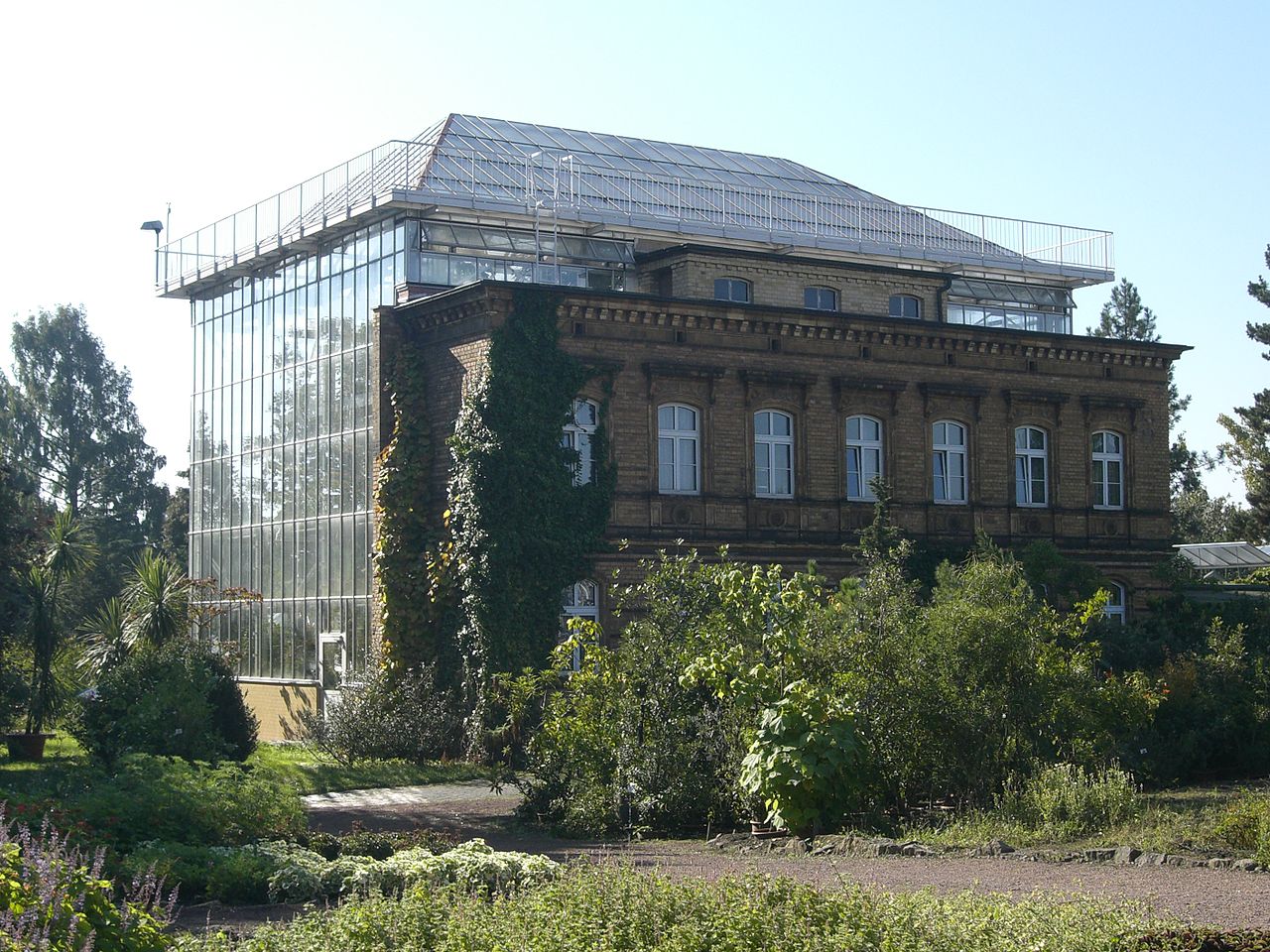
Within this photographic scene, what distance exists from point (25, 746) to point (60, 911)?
24.6 m

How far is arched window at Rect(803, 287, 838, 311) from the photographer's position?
36656 millimetres

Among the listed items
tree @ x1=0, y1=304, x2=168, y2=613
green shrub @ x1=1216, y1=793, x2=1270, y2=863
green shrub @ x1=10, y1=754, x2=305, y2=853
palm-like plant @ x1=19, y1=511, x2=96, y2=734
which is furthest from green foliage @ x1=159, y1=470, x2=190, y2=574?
green shrub @ x1=1216, y1=793, x2=1270, y2=863

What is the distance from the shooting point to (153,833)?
52.0ft

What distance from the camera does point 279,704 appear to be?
35.6 metres

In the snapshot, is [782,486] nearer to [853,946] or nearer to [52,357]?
[853,946]

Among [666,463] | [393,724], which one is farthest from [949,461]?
[393,724]

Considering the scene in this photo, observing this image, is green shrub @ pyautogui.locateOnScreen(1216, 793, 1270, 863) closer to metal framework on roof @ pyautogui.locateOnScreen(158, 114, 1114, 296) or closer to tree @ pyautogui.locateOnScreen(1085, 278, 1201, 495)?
metal framework on roof @ pyautogui.locateOnScreen(158, 114, 1114, 296)

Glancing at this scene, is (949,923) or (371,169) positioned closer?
(949,923)

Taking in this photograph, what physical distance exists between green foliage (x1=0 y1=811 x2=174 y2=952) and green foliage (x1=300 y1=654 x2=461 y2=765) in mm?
19095

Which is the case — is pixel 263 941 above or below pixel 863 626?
below

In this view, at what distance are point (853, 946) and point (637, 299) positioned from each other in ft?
74.1

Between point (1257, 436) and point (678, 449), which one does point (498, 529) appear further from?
point (1257, 436)

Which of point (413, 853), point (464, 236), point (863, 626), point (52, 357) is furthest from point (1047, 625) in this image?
point (52, 357)

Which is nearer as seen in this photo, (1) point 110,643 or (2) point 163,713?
(2) point 163,713
